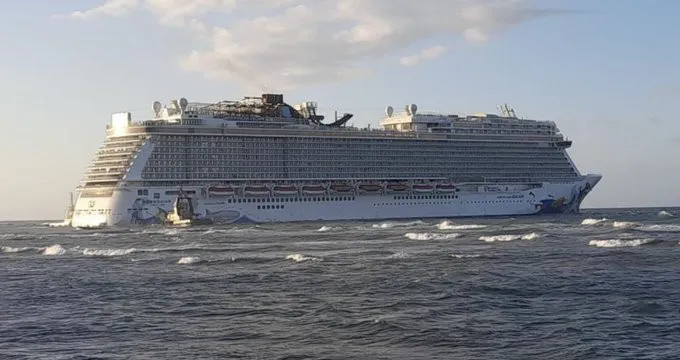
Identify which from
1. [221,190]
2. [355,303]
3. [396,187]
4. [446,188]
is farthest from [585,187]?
[355,303]

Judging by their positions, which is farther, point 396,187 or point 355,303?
point 396,187

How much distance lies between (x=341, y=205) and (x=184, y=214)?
20.2 m

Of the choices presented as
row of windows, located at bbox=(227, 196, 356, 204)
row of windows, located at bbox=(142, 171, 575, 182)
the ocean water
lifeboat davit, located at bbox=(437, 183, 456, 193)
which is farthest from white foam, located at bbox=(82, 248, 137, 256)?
lifeboat davit, located at bbox=(437, 183, 456, 193)

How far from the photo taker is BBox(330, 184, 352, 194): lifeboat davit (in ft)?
339

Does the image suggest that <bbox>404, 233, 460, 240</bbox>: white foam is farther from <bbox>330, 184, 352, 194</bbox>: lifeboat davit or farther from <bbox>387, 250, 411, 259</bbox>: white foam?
<bbox>330, 184, 352, 194</bbox>: lifeboat davit

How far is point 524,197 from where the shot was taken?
113562 mm

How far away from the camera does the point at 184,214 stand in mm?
89875

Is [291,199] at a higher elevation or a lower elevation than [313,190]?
lower

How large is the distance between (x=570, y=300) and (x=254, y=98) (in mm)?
85454

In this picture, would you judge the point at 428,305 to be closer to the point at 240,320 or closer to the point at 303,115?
the point at 240,320

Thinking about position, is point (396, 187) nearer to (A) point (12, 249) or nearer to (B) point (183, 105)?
(B) point (183, 105)

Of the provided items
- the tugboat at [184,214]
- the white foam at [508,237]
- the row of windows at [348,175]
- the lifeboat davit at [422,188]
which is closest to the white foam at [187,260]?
the white foam at [508,237]

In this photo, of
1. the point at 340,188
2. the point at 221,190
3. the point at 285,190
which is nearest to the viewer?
the point at 221,190

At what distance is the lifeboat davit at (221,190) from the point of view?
9481 centimetres
